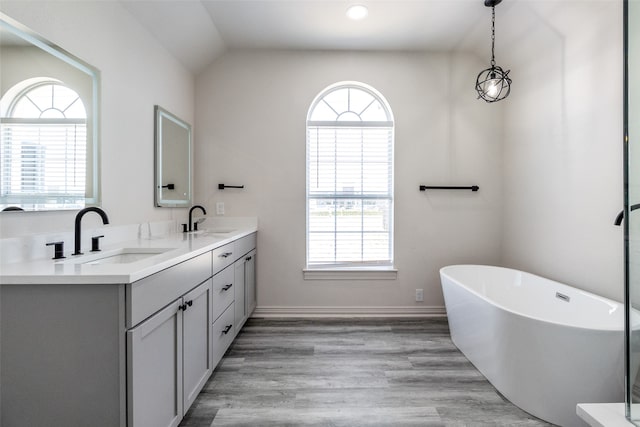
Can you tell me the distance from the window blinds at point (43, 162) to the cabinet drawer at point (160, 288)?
0.71 metres

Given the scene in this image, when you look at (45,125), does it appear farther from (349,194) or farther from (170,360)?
(349,194)

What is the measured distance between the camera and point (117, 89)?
1.87 m

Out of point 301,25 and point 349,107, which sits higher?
point 301,25

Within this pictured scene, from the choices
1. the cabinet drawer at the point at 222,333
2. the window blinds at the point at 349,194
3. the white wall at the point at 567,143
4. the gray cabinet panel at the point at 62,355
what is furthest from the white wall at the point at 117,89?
the white wall at the point at 567,143

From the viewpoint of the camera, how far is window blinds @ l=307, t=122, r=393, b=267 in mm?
3014

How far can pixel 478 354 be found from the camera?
1999 mm

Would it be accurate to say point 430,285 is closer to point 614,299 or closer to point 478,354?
point 478,354

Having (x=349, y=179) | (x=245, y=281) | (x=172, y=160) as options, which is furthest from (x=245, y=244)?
(x=349, y=179)

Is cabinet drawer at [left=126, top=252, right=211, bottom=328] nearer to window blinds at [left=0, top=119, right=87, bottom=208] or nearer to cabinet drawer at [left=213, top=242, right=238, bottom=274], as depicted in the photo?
cabinet drawer at [left=213, top=242, right=238, bottom=274]

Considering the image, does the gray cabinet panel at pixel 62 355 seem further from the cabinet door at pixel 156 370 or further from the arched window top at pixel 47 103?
the arched window top at pixel 47 103

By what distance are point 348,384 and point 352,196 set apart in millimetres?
1743

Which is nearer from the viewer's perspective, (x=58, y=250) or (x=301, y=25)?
(x=58, y=250)

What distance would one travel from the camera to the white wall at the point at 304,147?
297 centimetres

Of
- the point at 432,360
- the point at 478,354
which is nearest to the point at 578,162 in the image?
the point at 478,354
